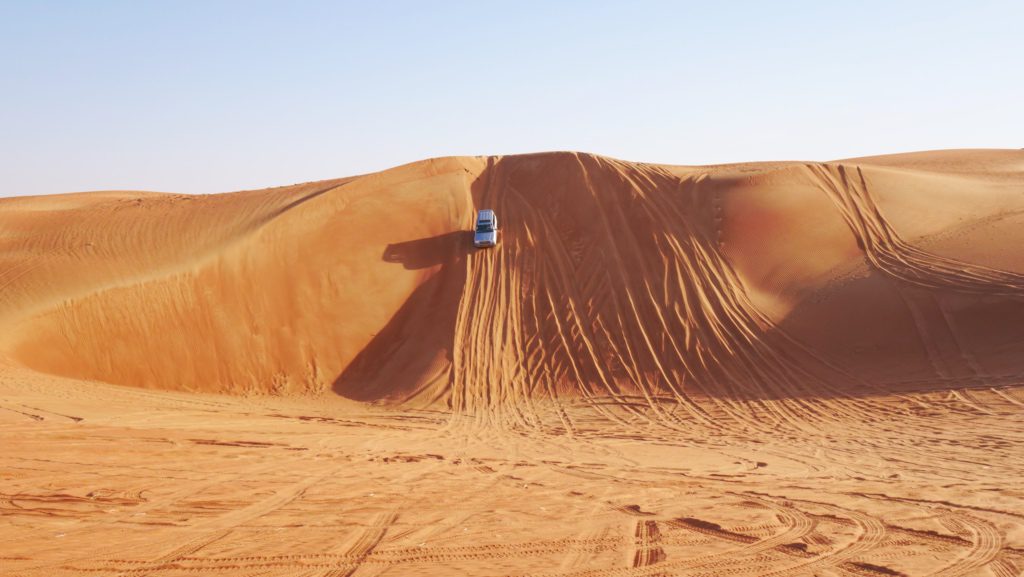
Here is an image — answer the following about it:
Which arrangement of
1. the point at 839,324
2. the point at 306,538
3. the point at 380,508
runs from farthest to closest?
1. the point at 839,324
2. the point at 380,508
3. the point at 306,538

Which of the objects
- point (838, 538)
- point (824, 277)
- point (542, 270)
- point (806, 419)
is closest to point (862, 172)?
point (824, 277)

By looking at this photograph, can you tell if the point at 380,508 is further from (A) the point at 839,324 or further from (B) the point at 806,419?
(A) the point at 839,324

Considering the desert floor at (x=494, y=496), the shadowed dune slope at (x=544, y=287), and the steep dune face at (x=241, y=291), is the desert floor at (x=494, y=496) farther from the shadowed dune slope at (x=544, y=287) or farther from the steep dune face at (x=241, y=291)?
the steep dune face at (x=241, y=291)

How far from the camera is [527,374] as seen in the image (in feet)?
66.6

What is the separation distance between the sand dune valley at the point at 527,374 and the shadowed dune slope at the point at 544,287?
0.28ft

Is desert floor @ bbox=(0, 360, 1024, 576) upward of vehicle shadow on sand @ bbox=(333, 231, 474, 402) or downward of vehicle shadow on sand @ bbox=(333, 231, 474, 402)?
downward

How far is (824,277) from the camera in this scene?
2222 cm

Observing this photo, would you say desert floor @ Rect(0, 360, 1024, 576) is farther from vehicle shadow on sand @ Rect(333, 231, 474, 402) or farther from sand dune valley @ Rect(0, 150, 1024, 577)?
vehicle shadow on sand @ Rect(333, 231, 474, 402)

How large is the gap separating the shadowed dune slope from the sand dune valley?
A: 0.28 feet

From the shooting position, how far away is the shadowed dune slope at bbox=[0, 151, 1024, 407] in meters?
19.4

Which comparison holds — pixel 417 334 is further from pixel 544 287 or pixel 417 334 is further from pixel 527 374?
pixel 544 287

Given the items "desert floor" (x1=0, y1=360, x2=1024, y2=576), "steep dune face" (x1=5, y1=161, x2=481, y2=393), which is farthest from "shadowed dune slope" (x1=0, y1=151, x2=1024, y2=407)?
"desert floor" (x1=0, y1=360, x2=1024, y2=576)

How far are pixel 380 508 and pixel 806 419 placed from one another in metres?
10.8

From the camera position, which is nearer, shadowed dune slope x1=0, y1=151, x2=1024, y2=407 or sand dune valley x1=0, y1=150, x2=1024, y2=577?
sand dune valley x1=0, y1=150, x2=1024, y2=577
